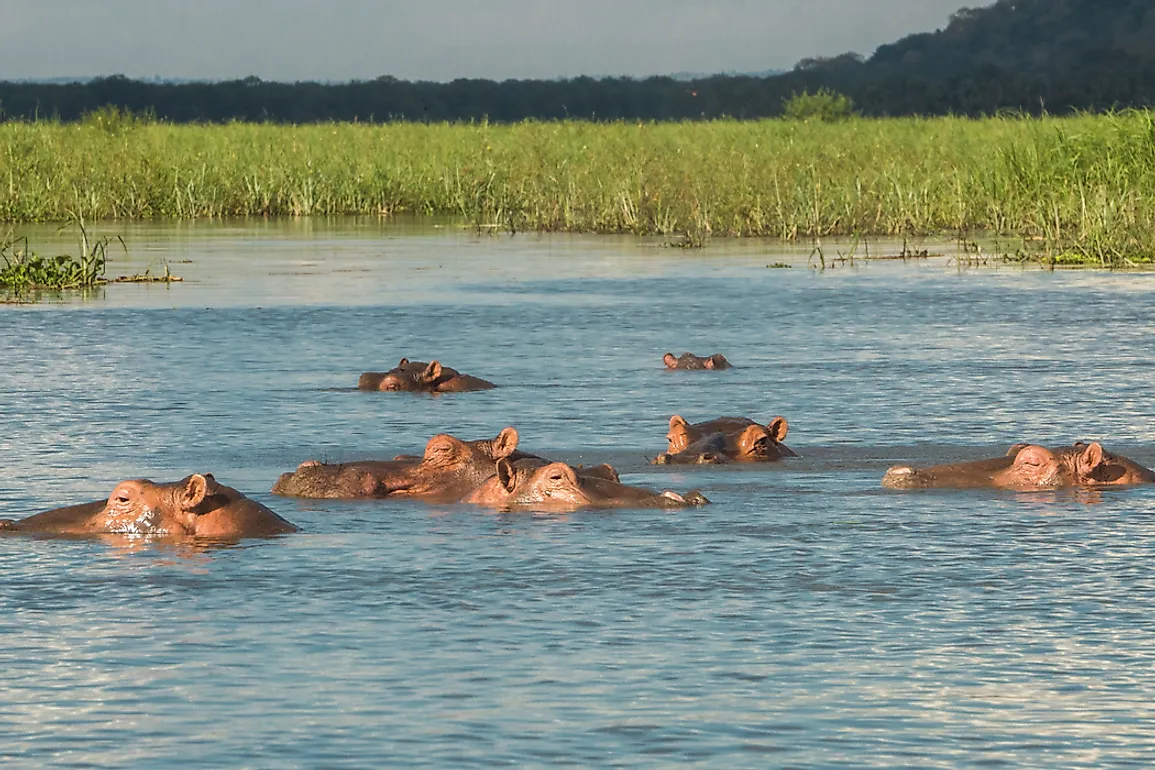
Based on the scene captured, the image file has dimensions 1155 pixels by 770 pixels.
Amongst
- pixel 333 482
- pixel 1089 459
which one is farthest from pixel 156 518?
pixel 1089 459

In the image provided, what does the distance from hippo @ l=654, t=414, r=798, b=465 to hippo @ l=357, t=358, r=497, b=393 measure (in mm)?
3707

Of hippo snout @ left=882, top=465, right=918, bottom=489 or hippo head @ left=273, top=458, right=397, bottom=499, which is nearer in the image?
hippo head @ left=273, top=458, right=397, bottom=499

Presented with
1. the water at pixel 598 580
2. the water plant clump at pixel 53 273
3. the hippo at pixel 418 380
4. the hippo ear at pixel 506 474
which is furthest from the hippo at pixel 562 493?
the water plant clump at pixel 53 273

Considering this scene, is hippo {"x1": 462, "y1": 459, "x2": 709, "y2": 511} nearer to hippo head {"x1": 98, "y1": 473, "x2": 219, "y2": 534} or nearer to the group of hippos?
the group of hippos

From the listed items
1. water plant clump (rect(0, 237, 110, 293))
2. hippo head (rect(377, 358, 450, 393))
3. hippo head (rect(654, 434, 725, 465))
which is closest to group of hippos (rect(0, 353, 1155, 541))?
hippo head (rect(654, 434, 725, 465))

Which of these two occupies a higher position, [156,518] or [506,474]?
[506,474]

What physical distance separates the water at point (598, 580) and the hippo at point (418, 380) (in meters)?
0.39

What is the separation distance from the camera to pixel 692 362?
1653 centimetres

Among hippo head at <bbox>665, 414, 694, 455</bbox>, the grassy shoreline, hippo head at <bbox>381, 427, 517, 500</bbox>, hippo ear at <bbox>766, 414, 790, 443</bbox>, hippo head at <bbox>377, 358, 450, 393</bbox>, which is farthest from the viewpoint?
the grassy shoreline

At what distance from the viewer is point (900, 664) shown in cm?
732

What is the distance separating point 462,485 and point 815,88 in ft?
339

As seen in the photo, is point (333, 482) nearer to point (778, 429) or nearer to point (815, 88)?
point (778, 429)

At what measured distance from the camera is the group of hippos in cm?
961

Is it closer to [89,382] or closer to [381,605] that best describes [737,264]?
[89,382]
